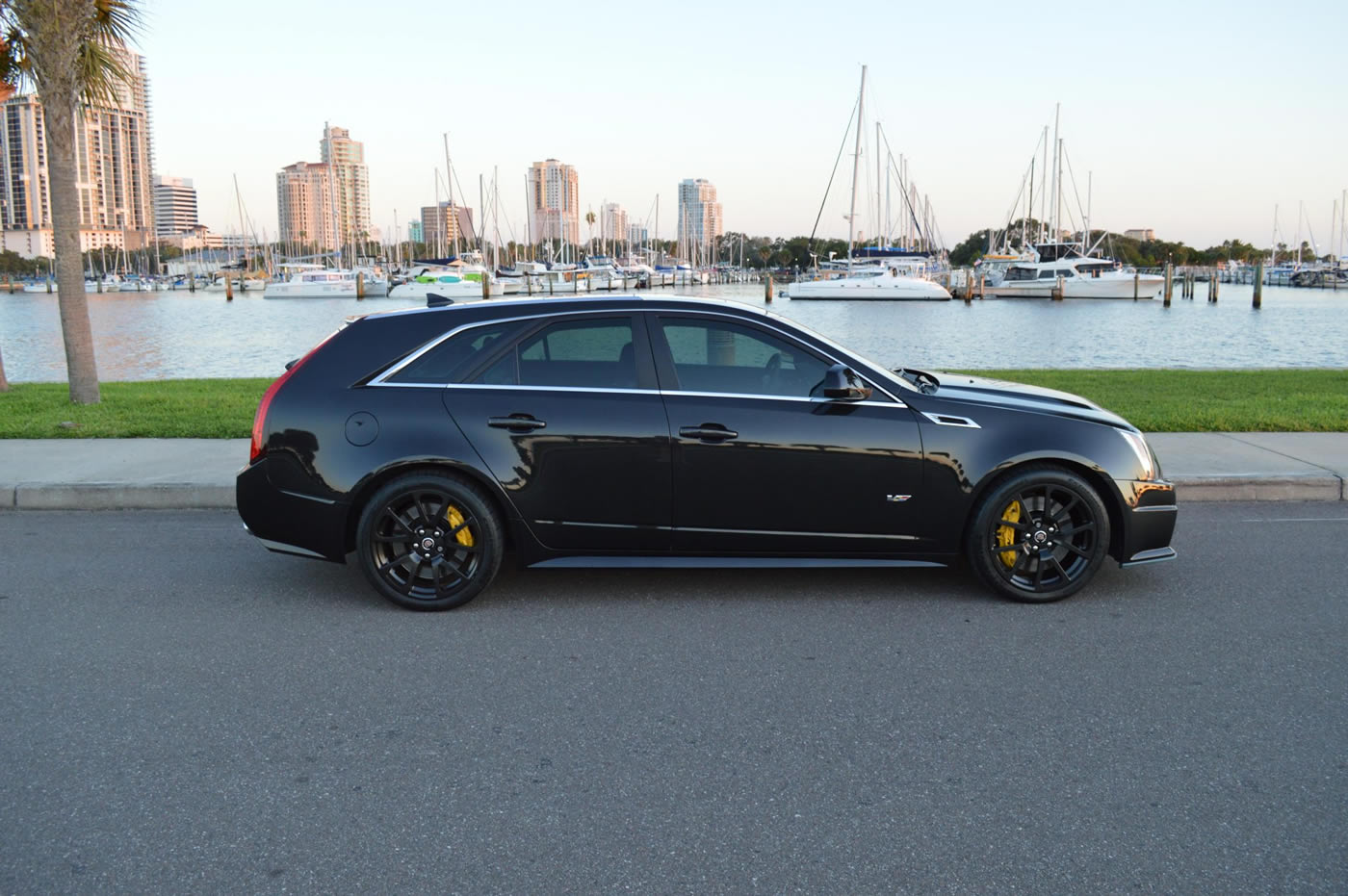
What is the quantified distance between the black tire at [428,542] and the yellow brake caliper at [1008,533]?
2.61 m

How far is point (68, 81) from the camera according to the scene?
42.1 ft

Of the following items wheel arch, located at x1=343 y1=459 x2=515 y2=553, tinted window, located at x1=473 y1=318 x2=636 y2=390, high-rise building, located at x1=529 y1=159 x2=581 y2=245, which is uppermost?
high-rise building, located at x1=529 y1=159 x2=581 y2=245

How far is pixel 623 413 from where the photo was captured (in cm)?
A: 588

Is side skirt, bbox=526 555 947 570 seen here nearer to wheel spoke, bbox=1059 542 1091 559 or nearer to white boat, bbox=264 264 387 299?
wheel spoke, bbox=1059 542 1091 559

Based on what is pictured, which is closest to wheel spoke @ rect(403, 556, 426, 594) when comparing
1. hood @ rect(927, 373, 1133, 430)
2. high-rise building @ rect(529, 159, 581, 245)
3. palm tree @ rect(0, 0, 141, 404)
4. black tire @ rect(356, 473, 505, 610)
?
black tire @ rect(356, 473, 505, 610)

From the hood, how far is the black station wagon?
1.6 inches

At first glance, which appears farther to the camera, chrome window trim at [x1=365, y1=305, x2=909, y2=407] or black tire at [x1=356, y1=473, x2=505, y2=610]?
chrome window trim at [x1=365, y1=305, x2=909, y2=407]

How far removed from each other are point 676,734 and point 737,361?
2357mm

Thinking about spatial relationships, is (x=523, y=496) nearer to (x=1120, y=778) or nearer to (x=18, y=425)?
(x=1120, y=778)

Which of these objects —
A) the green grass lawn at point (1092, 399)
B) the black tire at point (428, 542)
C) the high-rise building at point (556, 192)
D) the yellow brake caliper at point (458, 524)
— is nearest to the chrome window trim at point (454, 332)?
the black tire at point (428, 542)

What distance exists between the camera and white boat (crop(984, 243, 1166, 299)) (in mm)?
82688

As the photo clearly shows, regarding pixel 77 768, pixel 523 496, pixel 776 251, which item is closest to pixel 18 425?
pixel 523 496

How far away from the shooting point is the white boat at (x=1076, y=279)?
82688 mm

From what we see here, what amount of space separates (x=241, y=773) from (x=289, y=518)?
228 centimetres
